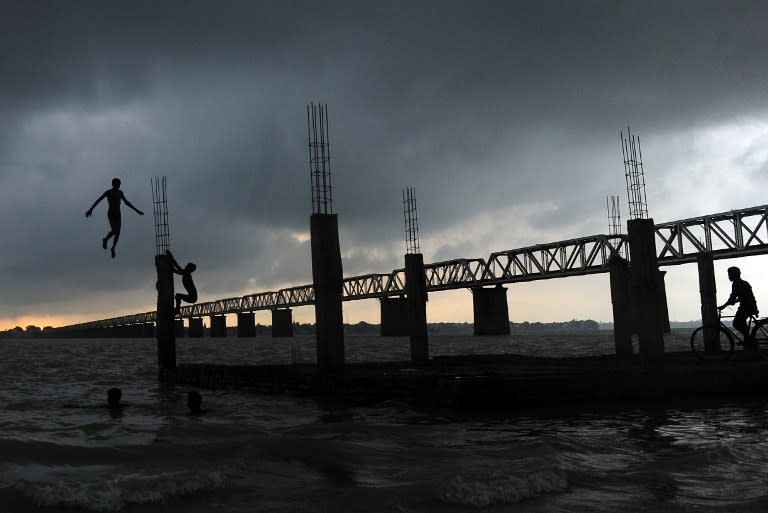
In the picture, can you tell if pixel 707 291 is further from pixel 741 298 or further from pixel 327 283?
pixel 327 283

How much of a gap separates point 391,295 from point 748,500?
438 feet

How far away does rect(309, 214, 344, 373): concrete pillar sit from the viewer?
19031 mm

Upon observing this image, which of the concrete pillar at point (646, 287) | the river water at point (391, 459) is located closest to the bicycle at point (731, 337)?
the concrete pillar at point (646, 287)

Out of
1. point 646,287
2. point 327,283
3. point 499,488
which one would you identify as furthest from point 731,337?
point 499,488

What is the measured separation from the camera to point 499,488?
8.29 metres

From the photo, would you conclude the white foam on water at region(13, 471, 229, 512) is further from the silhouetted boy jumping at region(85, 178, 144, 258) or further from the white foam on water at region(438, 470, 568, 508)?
Answer: the silhouetted boy jumping at region(85, 178, 144, 258)

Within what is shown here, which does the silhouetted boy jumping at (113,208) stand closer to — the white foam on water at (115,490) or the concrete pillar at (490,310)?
the white foam on water at (115,490)

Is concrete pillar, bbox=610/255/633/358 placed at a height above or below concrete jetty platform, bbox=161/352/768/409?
above

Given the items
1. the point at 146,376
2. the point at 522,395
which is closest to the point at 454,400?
the point at 522,395

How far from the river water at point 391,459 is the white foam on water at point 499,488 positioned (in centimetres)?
2

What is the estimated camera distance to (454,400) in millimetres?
16062

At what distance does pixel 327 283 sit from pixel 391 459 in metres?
8.81

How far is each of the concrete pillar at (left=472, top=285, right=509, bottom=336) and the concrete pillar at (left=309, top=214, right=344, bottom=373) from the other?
109076mm

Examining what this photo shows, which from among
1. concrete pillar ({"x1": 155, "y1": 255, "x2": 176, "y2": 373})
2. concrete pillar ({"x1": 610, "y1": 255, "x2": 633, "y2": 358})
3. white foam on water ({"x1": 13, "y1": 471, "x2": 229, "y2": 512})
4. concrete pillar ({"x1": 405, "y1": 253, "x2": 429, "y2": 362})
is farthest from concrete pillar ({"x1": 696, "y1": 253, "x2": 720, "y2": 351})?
white foam on water ({"x1": 13, "y1": 471, "x2": 229, "y2": 512})
